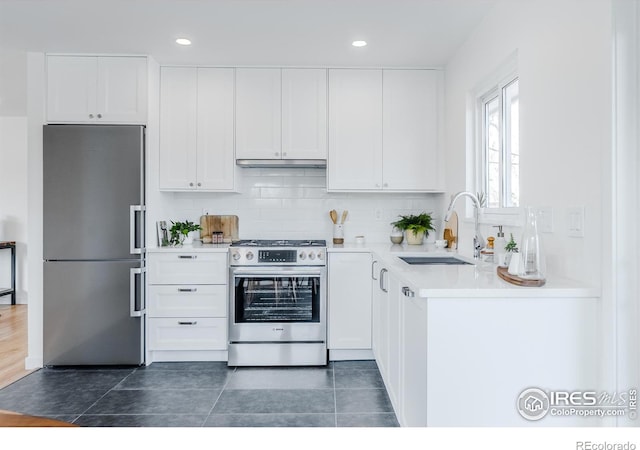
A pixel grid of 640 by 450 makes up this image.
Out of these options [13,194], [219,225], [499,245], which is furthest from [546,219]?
[13,194]

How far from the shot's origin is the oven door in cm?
324

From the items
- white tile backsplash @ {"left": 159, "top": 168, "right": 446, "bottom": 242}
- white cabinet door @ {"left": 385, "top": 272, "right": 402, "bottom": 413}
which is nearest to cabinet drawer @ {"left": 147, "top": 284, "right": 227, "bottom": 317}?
white tile backsplash @ {"left": 159, "top": 168, "right": 446, "bottom": 242}

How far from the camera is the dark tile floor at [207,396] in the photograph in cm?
238

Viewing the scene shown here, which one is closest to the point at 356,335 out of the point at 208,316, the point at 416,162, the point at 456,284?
the point at 208,316

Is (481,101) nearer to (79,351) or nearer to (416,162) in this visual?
(416,162)

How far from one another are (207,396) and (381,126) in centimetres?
250

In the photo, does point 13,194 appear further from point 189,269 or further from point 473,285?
point 473,285

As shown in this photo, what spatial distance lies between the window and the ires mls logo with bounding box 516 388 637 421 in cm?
115

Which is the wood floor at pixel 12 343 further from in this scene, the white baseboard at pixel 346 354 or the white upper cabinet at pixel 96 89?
the white baseboard at pixel 346 354

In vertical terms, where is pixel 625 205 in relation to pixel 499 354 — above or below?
above

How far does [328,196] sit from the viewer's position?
3891 millimetres

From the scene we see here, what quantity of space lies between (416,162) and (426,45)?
93cm

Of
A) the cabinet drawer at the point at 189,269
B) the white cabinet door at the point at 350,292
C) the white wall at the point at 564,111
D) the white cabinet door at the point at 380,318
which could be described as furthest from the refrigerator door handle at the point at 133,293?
the white wall at the point at 564,111

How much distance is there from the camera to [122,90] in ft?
10.7
